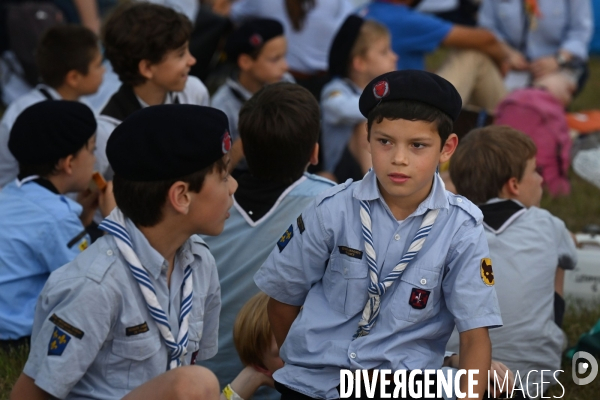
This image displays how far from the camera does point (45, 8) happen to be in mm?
7730

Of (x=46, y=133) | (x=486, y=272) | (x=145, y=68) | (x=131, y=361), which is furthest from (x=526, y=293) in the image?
(x=145, y=68)

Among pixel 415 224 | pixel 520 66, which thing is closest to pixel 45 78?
pixel 415 224

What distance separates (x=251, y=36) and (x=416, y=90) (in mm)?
3224

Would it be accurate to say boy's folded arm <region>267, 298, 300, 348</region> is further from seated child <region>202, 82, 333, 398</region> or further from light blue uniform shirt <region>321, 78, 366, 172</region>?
light blue uniform shirt <region>321, 78, 366, 172</region>

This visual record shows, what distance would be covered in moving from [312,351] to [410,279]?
0.38 meters

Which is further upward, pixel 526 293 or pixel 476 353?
pixel 476 353

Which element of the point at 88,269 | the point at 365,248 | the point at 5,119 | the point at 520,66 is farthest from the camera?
the point at 520,66

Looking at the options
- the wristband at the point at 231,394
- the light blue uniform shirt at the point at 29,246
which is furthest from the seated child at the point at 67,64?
the wristband at the point at 231,394

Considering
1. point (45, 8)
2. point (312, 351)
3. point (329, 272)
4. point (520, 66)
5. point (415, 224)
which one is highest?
point (415, 224)

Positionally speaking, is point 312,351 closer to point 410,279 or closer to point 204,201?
point 410,279

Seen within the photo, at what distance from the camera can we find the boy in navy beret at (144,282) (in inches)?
101

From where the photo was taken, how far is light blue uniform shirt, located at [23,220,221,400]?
256cm

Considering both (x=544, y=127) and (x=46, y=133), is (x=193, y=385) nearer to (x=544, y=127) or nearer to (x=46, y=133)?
(x=46, y=133)

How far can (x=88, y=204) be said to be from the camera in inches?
170
